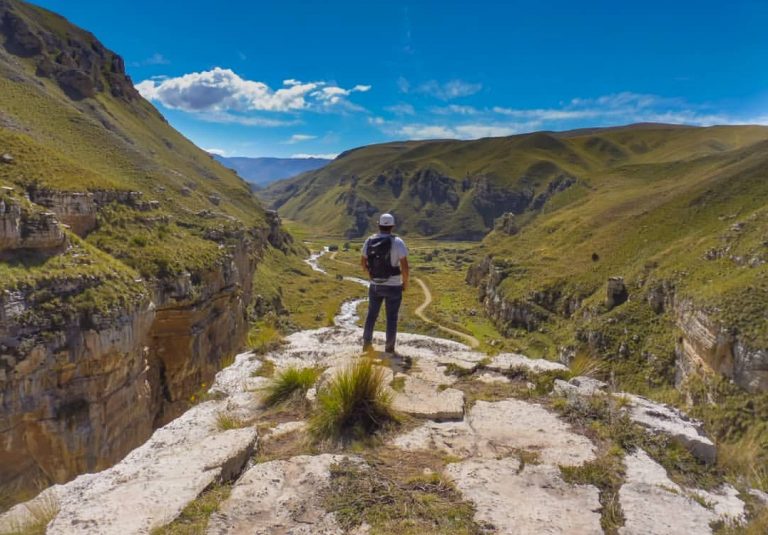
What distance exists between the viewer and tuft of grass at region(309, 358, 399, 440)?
5762mm

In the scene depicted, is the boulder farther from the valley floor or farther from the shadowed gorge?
the valley floor

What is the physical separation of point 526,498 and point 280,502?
8.01 ft

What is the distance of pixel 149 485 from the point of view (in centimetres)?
468

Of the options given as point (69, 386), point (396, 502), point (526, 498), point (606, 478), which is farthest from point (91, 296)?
point (606, 478)

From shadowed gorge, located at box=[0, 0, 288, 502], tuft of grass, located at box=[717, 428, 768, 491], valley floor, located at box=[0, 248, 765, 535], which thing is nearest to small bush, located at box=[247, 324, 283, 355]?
valley floor, located at box=[0, 248, 765, 535]

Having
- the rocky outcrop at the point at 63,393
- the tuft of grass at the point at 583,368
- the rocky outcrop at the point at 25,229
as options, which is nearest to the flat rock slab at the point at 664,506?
the tuft of grass at the point at 583,368

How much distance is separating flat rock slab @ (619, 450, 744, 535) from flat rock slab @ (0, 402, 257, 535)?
4075 millimetres

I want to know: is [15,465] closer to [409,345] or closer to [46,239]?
[46,239]

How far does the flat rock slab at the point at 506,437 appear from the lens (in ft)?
17.9

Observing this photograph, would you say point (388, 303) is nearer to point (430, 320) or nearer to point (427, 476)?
point (427, 476)

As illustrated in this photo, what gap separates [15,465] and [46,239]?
10.1 meters

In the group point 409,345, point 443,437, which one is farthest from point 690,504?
point 409,345

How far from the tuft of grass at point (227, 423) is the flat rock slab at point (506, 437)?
2.29 meters

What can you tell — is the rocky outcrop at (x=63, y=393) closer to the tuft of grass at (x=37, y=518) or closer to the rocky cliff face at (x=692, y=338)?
the tuft of grass at (x=37, y=518)
